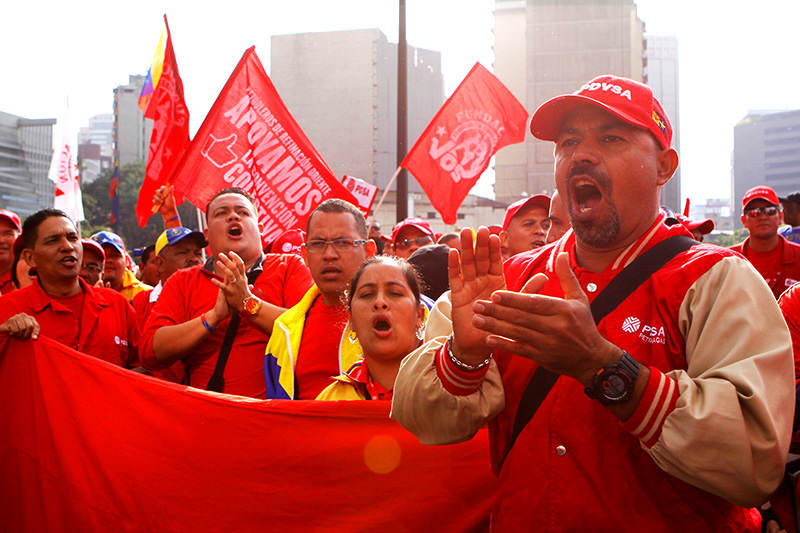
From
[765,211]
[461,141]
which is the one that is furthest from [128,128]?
[765,211]

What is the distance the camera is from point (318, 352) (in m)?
3.48

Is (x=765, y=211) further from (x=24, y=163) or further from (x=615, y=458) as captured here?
(x=24, y=163)

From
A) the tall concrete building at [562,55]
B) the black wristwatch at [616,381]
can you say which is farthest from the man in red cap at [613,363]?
the tall concrete building at [562,55]

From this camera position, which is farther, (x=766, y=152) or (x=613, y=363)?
(x=766, y=152)

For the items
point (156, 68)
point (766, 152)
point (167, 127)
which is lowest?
point (167, 127)

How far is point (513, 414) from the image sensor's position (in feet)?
5.98

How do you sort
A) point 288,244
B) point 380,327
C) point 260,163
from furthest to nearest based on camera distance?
point 288,244 → point 260,163 → point 380,327

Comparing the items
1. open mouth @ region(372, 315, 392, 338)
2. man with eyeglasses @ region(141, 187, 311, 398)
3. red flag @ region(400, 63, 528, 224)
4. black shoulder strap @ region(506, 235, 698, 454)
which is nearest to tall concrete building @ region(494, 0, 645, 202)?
red flag @ region(400, 63, 528, 224)

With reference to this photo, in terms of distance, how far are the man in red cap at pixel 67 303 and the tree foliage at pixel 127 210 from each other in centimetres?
4931

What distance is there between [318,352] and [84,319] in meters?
1.73

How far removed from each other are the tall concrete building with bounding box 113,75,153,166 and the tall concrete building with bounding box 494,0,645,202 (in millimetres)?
46922

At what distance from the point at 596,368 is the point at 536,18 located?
1968 inches

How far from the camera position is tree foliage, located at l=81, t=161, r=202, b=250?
53781mm

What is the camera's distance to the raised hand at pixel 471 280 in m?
1.67
